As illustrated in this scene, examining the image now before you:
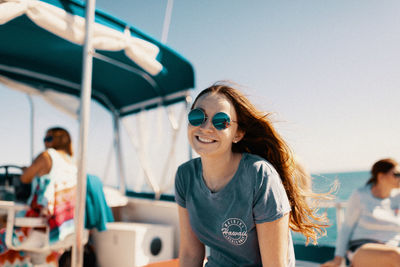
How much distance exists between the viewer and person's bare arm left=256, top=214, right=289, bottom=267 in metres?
1.15

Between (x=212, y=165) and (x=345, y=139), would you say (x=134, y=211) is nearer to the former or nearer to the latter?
(x=212, y=165)

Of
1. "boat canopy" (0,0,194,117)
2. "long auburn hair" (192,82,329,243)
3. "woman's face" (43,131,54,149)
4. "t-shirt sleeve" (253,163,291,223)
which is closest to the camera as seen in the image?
"t-shirt sleeve" (253,163,291,223)

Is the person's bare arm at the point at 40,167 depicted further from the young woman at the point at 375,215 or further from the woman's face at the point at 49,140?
the young woman at the point at 375,215

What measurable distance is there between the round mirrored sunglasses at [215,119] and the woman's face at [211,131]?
14mm

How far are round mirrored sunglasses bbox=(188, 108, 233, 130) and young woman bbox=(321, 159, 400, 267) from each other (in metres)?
1.97

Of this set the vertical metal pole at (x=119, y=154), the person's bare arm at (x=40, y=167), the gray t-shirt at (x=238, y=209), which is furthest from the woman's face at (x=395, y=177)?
the vertical metal pole at (x=119, y=154)

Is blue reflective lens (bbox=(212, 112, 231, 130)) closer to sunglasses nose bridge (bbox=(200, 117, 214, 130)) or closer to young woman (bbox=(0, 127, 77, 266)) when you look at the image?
sunglasses nose bridge (bbox=(200, 117, 214, 130))

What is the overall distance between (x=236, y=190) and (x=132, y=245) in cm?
233

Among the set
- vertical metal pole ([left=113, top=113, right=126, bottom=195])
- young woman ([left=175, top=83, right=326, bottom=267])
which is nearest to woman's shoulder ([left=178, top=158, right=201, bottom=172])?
young woman ([left=175, top=83, right=326, bottom=267])

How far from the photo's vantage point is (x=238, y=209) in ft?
3.98

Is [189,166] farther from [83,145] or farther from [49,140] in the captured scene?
[49,140]

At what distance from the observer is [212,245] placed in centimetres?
136

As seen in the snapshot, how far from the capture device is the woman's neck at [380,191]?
2.65 m

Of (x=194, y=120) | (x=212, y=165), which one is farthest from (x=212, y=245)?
(x=194, y=120)
